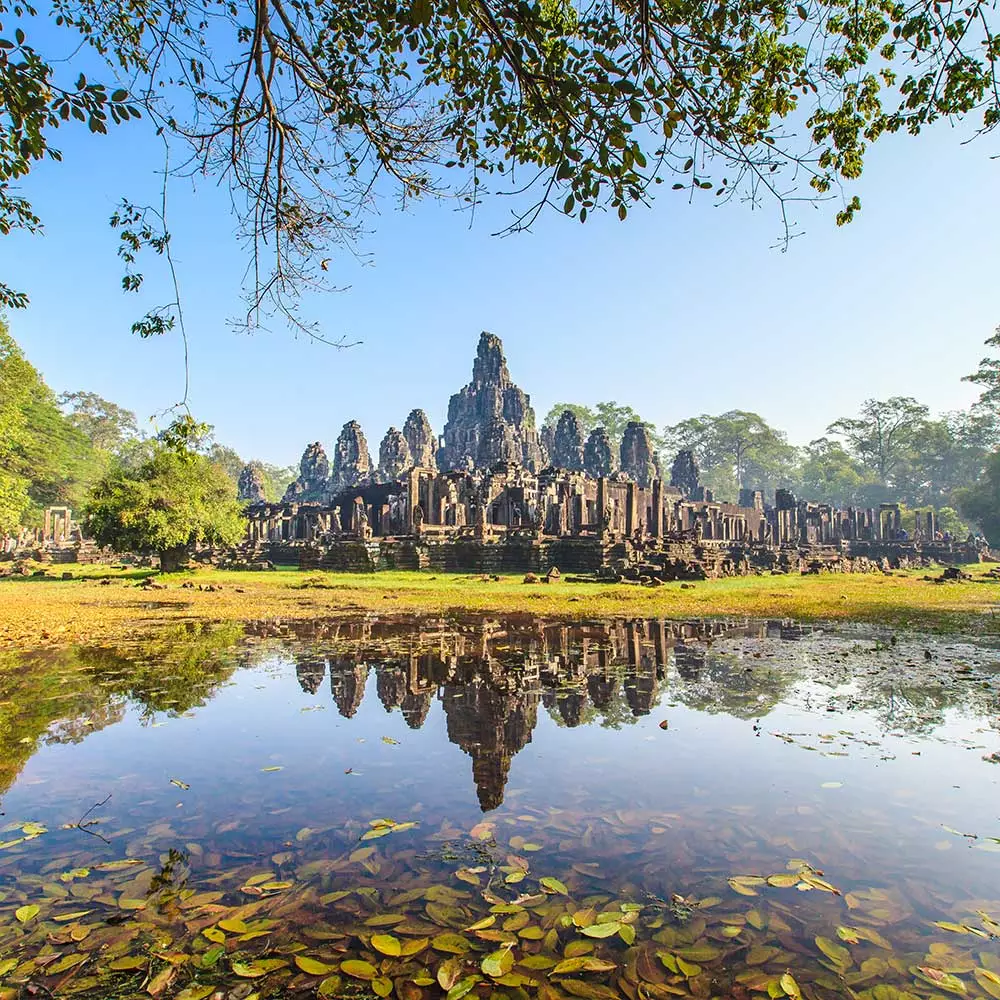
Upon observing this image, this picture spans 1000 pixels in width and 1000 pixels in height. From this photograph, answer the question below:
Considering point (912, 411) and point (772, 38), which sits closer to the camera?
point (772, 38)

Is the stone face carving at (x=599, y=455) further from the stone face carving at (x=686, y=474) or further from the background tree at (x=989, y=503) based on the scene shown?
the background tree at (x=989, y=503)

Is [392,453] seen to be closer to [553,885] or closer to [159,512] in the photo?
[159,512]

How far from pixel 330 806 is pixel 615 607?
1146 cm

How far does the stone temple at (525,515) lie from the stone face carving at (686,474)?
16 centimetres

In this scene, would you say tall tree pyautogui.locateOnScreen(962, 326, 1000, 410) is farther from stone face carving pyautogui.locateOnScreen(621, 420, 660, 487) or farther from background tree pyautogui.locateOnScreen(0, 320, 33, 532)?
background tree pyautogui.locateOnScreen(0, 320, 33, 532)

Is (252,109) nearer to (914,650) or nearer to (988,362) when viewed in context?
(914,650)

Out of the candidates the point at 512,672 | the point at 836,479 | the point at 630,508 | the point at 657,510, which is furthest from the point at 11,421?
the point at 836,479

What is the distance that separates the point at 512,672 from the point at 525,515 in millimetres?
32152

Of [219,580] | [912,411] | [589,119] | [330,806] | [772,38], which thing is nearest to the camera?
[330,806]

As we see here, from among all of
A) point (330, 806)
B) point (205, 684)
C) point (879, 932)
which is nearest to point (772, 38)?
point (879, 932)

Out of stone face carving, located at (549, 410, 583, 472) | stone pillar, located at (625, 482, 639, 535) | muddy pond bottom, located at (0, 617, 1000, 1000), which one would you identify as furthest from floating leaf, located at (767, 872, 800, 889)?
stone face carving, located at (549, 410, 583, 472)

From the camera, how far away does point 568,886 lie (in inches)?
113

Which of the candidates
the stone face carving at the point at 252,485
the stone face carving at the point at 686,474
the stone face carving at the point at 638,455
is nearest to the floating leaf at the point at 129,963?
the stone face carving at the point at 638,455

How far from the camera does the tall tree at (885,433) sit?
90062 mm
